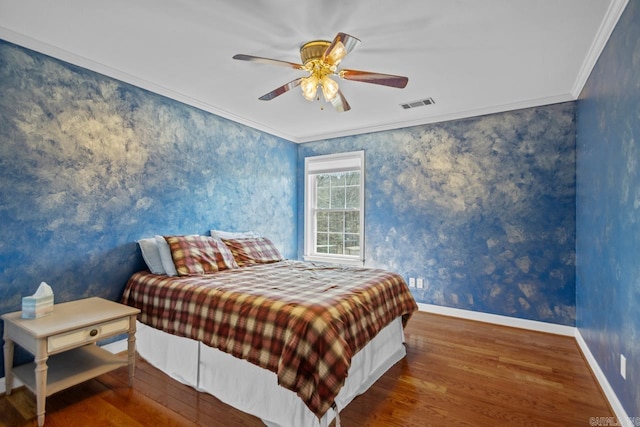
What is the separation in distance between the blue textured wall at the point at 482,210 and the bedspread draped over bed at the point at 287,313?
4.49 feet

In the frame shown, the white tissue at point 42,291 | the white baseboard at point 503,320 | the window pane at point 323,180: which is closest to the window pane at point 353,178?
the window pane at point 323,180

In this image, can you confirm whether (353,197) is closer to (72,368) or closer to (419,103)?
(419,103)

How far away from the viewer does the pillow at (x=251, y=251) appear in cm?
346

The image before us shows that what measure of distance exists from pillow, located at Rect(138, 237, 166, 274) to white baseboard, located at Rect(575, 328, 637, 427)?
136 inches

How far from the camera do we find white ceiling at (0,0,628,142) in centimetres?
194

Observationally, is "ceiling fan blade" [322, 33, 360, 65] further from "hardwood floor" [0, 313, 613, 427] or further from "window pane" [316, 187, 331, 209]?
"window pane" [316, 187, 331, 209]

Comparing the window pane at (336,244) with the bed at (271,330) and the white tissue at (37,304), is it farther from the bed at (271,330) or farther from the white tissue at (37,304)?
the white tissue at (37,304)

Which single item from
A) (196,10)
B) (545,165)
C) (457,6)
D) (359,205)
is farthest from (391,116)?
(196,10)

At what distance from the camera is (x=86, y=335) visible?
200 centimetres

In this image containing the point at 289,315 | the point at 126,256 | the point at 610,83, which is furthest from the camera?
the point at 126,256

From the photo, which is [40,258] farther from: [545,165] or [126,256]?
[545,165]

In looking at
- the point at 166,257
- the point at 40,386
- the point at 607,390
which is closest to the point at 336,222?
the point at 166,257

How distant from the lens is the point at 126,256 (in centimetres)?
289

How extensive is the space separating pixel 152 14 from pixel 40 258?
198cm
